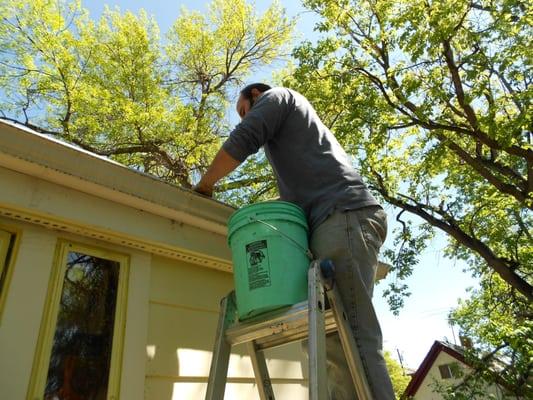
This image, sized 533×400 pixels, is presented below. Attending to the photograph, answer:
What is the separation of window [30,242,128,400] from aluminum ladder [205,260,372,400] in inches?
28.1

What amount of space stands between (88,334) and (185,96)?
36.3 ft

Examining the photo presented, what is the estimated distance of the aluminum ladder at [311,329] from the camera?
51.1 inches

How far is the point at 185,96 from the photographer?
1227cm

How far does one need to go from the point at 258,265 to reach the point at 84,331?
1.08m

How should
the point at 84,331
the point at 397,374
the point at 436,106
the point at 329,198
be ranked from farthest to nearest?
the point at 397,374
the point at 436,106
the point at 84,331
the point at 329,198

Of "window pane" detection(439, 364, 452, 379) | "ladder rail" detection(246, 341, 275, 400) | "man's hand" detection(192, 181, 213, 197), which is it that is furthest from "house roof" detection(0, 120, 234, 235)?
"window pane" detection(439, 364, 452, 379)

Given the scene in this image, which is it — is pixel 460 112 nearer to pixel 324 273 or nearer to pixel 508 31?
pixel 508 31

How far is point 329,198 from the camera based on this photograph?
1771 millimetres

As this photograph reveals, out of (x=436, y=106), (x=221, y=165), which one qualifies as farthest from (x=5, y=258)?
(x=436, y=106)

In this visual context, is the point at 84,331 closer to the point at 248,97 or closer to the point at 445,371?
the point at 248,97

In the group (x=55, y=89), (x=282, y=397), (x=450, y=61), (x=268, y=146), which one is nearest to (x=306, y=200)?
(x=268, y=146)

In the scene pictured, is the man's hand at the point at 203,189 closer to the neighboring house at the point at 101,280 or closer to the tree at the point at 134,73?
the neighboring house at the point at 101,280

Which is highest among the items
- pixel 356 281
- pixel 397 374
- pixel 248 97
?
pixel 397 374

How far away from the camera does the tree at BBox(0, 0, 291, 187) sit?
32.0ft
